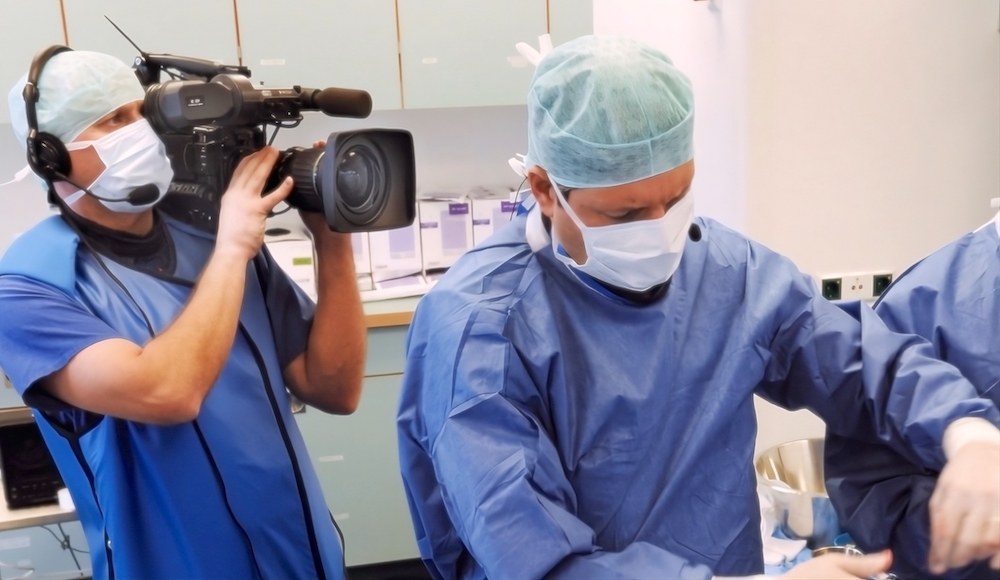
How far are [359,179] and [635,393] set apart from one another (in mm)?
497

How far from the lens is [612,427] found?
91cm

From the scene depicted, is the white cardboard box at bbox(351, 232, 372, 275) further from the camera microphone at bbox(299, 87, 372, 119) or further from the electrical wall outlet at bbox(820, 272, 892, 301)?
the camera microphone at bbox(299, 87, 372, 119)

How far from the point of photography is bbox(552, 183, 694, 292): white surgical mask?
0.92 m

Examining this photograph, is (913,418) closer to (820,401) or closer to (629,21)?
(820,401)

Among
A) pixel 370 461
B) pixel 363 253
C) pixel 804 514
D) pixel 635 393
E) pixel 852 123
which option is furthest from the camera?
pixel 363 253

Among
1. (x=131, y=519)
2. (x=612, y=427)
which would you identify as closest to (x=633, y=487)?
(x=612, y=427)

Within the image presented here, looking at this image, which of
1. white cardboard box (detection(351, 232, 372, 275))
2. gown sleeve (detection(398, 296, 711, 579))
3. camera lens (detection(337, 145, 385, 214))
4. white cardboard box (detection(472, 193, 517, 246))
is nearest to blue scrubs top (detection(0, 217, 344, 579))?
camera lens (detection(337, 145, 385, 214))

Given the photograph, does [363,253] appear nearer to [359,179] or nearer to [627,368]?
[359,179]

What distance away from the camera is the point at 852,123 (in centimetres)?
193

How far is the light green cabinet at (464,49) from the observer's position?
250cm

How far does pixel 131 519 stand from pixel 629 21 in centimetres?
200

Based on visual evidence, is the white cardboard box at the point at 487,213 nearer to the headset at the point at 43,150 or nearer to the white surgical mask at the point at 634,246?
the headset at the point at 43,150

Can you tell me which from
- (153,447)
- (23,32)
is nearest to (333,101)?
(153,447)

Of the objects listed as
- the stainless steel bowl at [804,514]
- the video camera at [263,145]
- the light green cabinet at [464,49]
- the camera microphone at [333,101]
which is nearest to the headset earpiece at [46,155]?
the video camera at [263,145]
